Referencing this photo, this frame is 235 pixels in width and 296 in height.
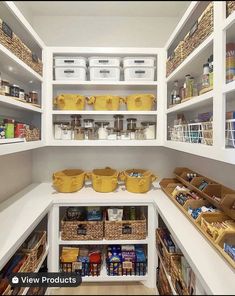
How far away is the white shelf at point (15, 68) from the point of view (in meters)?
0.93

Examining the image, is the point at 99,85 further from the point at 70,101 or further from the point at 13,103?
the point at 13,103

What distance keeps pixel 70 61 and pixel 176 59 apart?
0.69 metres

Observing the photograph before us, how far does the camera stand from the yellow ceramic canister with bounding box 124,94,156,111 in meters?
1.47

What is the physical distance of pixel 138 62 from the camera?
4.70ft

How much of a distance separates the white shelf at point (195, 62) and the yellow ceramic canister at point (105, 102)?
380 mm

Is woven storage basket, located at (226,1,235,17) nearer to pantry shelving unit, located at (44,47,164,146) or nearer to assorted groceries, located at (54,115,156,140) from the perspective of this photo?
pantry shelving unit, located at (44,47,164,146)

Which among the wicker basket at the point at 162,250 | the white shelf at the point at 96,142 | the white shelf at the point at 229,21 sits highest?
the white shelf at the point at 229,21

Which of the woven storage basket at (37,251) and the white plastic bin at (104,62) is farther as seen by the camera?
the white plastic bin at (104,62)

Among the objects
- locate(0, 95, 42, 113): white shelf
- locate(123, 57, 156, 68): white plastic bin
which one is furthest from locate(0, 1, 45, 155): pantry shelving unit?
locate(123, 57, 156, 68): white plastic bin

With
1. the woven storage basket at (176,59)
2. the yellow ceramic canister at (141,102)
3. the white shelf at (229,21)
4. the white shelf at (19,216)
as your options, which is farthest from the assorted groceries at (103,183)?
the white shelf at (229,21)

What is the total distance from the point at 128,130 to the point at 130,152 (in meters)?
0.27

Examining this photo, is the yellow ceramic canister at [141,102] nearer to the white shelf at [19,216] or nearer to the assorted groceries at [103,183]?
the assorted groceries at [103,183]

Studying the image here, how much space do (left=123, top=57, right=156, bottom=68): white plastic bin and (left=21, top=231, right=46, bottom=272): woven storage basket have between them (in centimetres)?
116

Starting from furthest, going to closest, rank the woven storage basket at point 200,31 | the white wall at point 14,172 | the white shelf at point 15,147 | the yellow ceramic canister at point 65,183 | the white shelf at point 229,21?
the yellow ceramic canister at point 65,183 < the white wall at point 14,172 < the white shelf at point 15,147 < the woven storage basket at point 200,31 < the white shelf at point 229,21
